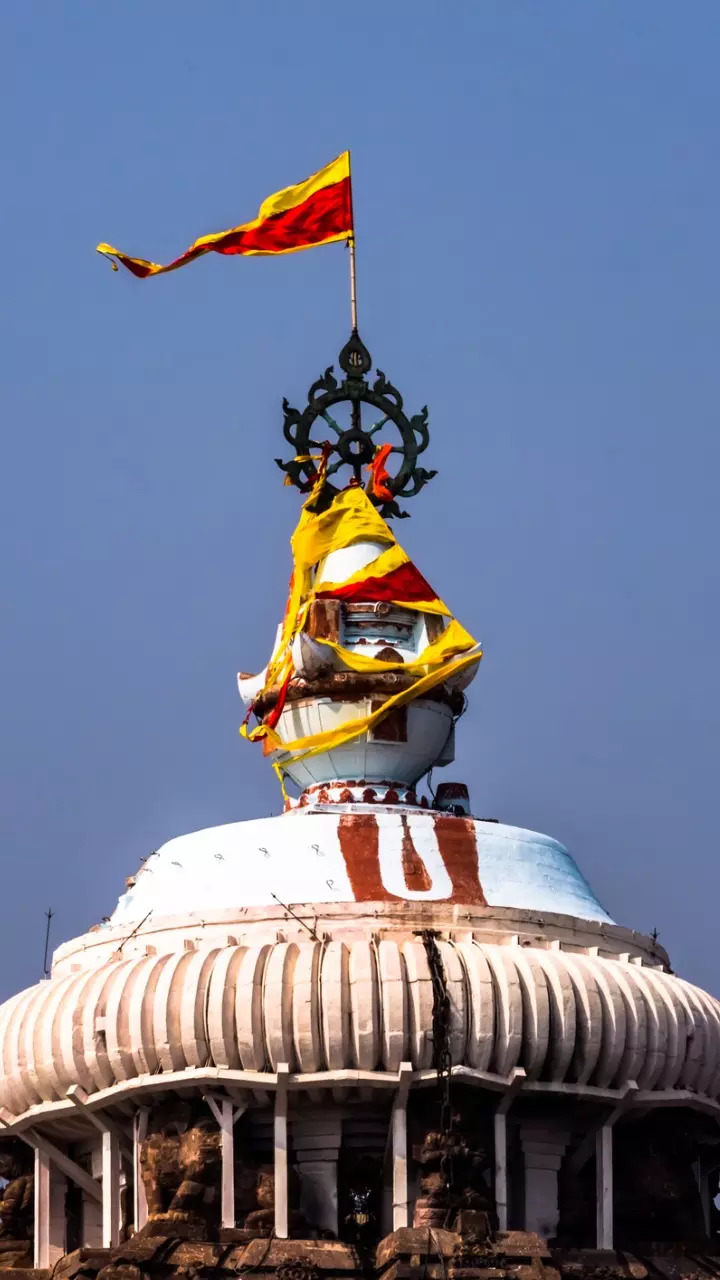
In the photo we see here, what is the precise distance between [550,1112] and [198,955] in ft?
26.0

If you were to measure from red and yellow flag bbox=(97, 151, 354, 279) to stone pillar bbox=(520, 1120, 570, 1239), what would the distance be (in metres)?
22.3

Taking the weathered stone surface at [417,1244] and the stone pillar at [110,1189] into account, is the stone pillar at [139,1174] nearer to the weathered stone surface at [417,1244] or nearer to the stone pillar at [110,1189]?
the stone pillar at [110,1189]

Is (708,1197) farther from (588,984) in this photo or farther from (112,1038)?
(112,1038)

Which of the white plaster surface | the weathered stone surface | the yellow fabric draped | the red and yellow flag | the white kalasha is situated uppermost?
the red and yellow flag

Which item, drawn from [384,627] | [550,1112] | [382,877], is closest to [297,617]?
[384,627]

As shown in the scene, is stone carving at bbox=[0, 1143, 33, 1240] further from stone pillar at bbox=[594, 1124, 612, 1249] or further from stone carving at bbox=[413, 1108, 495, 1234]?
stone pillar at bbox=[594, 1124, 612, 1249]

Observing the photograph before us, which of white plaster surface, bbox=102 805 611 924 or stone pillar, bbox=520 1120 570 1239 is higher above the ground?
white plaster surface, bbox=102 805 611 924

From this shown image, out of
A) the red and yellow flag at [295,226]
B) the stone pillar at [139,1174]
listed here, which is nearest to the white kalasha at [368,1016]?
the stone pillar at [139,1174]

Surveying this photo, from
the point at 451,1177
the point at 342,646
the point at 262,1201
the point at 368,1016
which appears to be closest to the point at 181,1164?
the point at 262,1201

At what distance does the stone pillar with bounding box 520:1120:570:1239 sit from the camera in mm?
76812

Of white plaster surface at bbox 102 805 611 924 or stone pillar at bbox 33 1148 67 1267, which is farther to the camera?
stone pillar at bbox 33 1148 67 1267

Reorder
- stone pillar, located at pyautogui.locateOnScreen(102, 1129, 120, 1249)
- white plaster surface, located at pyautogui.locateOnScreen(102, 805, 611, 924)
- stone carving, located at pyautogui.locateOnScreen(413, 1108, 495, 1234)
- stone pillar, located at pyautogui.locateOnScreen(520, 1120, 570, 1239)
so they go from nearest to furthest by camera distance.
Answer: stone carving, located at pyautogui.locateOnScreen(413, 1108, 495, 1234) → stone pillar, located at pyautogui.locateOnScreen(520, 1120, 570, 1239) → stone pillar, located at pyautogui.locateOnScreen(102, 1129, 120, 1249) → white plaster surface, located at pyautogui.locateOnScreen(102, 805, 611, 924)

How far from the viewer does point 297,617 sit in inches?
3317

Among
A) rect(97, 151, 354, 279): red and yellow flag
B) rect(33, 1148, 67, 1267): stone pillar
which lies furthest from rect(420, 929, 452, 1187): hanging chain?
rect(97, 151, 354, 279): red and yellow flag
